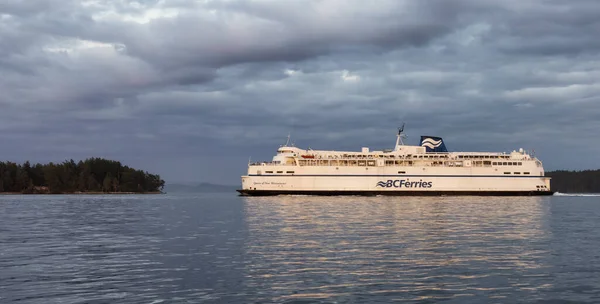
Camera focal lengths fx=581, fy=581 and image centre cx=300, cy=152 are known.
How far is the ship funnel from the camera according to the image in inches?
4203

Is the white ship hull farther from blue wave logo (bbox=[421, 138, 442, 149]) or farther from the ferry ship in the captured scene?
blue wave logo (bbox=[421, 138, 442, 149])

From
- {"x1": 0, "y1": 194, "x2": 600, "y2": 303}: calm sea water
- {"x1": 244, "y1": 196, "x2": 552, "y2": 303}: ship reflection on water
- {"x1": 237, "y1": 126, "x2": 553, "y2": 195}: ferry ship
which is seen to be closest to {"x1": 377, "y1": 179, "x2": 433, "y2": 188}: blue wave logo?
{"x1": 237, "y1": 126, "x2": 553, "y2": 195}: ferry ship

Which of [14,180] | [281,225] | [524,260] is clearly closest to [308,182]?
[281,225]

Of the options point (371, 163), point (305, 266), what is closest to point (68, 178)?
point (371, 163)

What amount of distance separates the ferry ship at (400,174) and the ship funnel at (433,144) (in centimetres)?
270

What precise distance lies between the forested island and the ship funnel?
373 ft

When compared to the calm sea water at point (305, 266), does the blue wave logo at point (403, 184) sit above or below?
above

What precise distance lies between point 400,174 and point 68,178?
122 m

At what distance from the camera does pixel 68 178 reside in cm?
18325

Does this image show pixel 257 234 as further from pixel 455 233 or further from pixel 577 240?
pixel 577 240

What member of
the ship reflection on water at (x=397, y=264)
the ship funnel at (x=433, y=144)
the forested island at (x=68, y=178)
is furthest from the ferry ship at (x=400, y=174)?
the forested island at (x=68, y=178)

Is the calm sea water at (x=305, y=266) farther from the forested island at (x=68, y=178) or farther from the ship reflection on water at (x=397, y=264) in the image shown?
the forested island at (x=68, y=178)

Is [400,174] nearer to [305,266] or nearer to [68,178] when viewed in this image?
[305,266]

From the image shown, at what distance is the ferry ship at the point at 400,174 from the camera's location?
10119 cm
